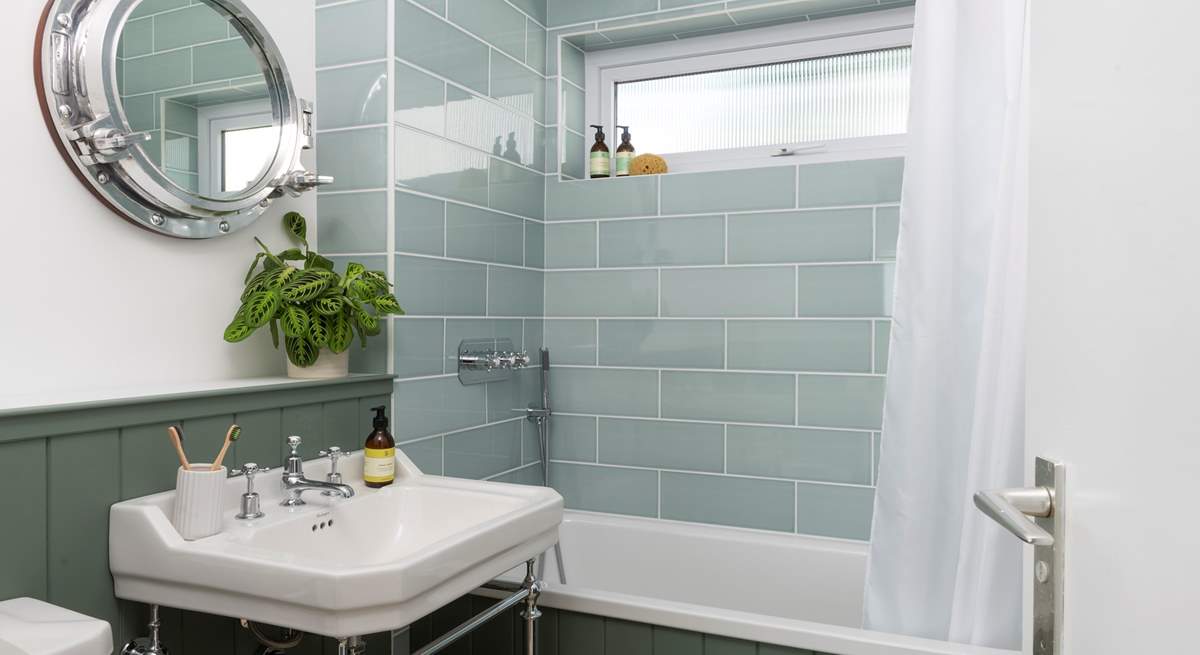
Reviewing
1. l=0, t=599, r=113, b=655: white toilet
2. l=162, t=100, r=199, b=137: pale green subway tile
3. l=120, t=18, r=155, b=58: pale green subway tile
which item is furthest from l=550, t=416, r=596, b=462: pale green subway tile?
l=0, t=599, r=113, b=655: white toilet

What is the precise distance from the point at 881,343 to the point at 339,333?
5.08ft

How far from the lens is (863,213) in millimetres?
2428

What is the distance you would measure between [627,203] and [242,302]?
1.35m

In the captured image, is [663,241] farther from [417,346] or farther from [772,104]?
[417,346]

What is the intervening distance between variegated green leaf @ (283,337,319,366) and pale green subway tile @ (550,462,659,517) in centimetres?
120

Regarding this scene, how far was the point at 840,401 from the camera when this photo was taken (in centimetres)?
246

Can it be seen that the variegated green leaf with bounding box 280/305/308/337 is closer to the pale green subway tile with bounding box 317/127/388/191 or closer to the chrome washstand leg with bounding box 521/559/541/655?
the pale green subway tile with bounding box 317/127/388/191

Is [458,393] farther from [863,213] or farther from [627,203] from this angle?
[863,213]

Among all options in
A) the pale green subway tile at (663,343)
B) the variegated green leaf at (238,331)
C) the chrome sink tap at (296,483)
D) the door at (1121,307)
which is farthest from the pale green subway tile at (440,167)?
the door at (1121,307)

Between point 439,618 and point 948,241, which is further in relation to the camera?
point 439,618

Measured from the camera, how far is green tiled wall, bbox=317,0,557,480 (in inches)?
79.9

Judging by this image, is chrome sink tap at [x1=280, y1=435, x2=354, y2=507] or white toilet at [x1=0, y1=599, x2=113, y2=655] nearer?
white toilet at [x1=0, y1=599, x2=113, y2=655]

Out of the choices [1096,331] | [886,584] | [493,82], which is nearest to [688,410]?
[886,584]

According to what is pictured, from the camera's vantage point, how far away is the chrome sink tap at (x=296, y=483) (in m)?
1.59
